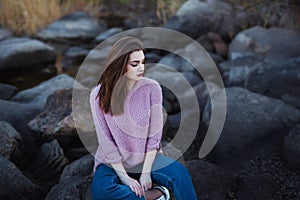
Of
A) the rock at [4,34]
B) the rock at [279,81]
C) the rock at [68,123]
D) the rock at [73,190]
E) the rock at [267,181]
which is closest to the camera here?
the rock at [73,190]

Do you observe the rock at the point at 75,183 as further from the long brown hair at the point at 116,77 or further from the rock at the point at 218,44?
the rock at the point at 218,44

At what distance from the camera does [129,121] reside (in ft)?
7.03

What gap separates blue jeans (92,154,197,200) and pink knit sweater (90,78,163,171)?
0.08 metres

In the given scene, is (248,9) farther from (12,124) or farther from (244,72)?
(12,124)

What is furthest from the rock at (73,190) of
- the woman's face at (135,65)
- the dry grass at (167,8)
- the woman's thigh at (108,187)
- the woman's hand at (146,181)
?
the dry grass at (167,8)

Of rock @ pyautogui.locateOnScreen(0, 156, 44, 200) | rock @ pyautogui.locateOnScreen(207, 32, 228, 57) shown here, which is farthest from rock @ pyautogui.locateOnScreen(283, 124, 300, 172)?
rock @ pyautogui.locateOnScreen(207, 32, 228, 57)

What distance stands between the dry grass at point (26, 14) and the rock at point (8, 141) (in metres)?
3.77

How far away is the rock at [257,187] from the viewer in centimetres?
258

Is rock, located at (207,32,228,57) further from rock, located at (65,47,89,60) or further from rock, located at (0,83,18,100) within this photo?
rock, located at (0,83,18,100)

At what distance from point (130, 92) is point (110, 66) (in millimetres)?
171

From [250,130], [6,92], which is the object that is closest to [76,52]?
[6,92]

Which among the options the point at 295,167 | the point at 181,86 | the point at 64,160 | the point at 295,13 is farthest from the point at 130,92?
the point at 295,13

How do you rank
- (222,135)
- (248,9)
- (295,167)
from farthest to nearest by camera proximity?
1. (248,9)
2. (222,135)
3. (295,167)

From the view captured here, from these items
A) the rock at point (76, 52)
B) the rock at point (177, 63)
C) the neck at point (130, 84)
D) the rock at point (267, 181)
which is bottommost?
the rock at point (76, 52)
